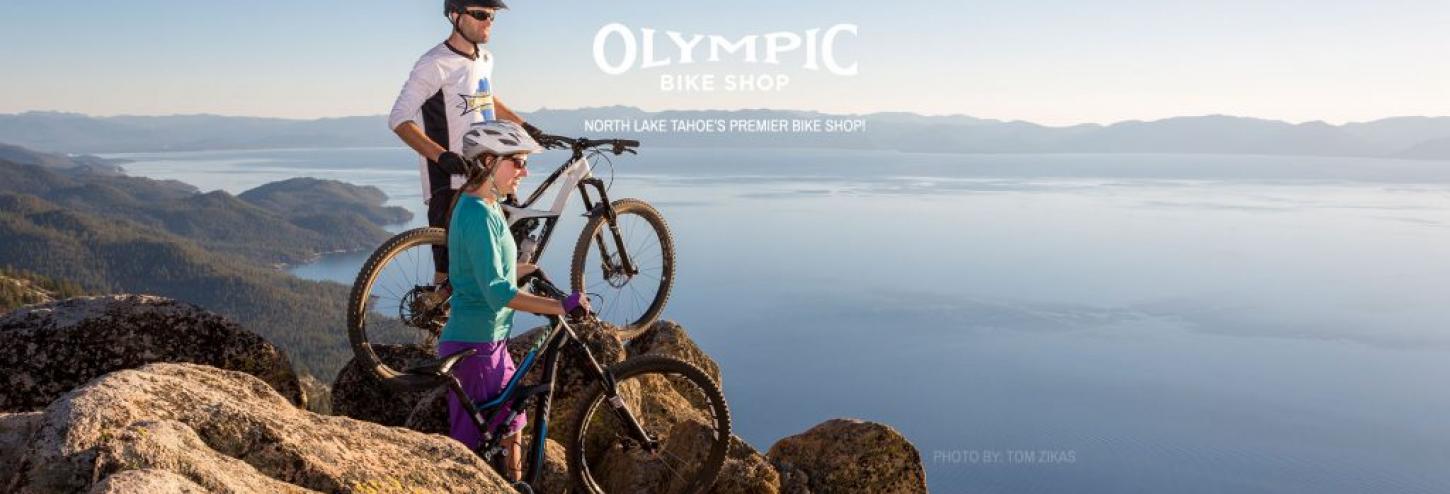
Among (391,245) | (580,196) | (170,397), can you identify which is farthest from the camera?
(580,196)

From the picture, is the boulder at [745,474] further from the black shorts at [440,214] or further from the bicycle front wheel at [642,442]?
the black shorts at [440,214]

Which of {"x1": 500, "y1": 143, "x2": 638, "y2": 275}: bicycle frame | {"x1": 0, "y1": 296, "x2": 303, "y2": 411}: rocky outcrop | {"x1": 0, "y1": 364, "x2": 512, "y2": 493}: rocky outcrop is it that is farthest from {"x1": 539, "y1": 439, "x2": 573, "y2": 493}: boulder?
{"x1": 0, "y1": 364, "x2": 512, "y2": 493}: rocky outcrop

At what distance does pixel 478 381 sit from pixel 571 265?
3.82m

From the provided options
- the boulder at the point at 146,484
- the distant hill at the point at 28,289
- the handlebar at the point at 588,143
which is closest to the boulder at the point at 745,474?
the handlebar at the point at 588,143

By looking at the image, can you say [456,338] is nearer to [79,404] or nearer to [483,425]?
[483,425]

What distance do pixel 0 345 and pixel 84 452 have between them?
4.95 meters

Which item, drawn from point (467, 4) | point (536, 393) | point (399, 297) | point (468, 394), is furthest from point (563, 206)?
point (468, 394)

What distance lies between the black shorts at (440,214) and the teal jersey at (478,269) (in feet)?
5.91

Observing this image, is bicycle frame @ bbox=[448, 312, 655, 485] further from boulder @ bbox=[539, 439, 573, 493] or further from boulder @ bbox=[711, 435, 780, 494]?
boulder @ bbox=[711, 435, 780, 494]

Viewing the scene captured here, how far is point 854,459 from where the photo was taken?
30.4 feet

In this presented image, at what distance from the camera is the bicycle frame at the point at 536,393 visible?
21.3 feet

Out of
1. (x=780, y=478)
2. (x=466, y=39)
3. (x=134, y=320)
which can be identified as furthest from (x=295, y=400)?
(x=780, y=478)

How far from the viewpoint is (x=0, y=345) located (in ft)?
22.3

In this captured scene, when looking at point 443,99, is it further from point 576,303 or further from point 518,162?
point 576,303
